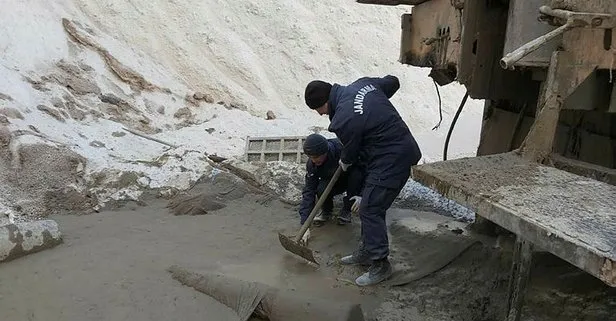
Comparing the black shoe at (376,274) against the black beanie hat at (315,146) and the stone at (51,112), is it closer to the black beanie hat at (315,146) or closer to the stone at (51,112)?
the black beanie hat at (315,146)

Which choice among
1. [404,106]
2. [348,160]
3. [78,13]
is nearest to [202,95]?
[78,13]

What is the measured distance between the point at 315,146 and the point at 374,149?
0.76m

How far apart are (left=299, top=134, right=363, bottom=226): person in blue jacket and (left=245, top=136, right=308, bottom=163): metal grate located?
1.34 meters

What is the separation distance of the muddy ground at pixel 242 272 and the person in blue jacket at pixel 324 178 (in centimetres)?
17

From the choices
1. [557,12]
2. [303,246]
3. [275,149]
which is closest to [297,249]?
[303,246]

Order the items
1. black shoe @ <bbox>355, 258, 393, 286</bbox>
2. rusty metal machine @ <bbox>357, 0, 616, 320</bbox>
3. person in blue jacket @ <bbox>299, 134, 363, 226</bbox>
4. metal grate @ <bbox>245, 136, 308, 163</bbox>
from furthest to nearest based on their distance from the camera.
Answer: metal grate @ <bbox>245, 136, 308, 163</bbox> → person in blue jacket @ <bbox>299, 134, 363, 226</bbox> → black shoe @ <bbox>355, 258, 393, 286</bbox> → rusty metal machine @ <bbox>357, 0, 616, 320</bbox>

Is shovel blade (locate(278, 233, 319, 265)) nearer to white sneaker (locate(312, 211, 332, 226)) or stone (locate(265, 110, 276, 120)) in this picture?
white sneaker (locate(312, 211, 332, 226))

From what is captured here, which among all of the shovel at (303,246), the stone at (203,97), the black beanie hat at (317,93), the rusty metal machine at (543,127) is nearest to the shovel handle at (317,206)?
the shovel at (303,246)

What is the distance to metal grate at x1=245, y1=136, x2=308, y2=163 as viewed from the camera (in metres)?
6.35

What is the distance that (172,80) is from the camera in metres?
8.41

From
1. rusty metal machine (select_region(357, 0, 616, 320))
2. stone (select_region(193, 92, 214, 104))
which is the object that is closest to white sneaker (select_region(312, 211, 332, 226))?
rusty metal machine (select_region(357, 0, 616, 320))

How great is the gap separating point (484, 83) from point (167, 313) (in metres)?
2.42

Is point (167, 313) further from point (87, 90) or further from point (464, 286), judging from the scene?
point (87, 90)

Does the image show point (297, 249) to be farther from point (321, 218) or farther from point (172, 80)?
point (172, 80)
